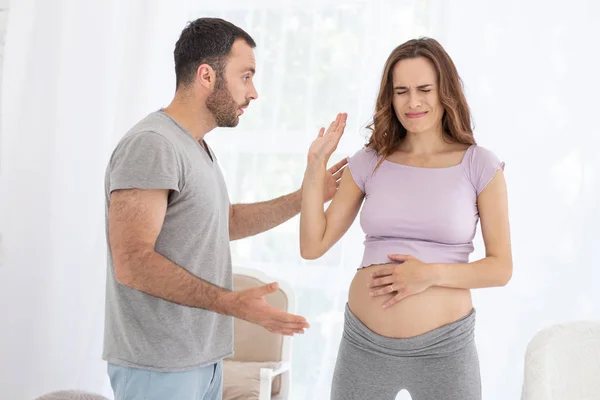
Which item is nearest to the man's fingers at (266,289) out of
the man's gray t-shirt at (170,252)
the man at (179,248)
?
the man at (179,248)

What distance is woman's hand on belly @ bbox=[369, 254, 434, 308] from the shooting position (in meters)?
1.54

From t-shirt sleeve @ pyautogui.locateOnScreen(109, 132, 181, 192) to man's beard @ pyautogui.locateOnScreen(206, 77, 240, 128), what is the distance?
0.22m

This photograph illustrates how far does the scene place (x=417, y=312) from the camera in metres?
1.58

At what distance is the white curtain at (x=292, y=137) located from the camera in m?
2.60

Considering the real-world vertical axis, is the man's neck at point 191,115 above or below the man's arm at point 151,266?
above

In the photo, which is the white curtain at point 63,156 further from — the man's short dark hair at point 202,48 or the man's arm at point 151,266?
the man's arm at point 151,266

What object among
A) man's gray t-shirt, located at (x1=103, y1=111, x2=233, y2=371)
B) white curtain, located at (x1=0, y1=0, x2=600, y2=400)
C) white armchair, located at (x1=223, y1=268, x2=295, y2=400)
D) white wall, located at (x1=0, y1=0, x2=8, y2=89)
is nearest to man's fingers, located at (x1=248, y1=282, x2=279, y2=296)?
man's gray t-shirt, located at (x1=103, y1=111, x2=233, y2=371)

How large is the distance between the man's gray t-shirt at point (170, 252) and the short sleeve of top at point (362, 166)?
368 millimetres

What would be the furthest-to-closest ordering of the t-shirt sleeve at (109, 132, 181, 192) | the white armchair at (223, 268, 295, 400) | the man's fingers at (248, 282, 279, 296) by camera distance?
the white armchair at (223, 268, 295, 400), the t-shirt sleeve at (109, 132, 181, 192), the man's fingers at (248, 282, 279, 296)

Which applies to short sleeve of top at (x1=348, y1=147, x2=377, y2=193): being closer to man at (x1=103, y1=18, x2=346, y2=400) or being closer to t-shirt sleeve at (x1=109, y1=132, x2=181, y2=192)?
man at (x1=103, y1=18, x2=346, y2=400)

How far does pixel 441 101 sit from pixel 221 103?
53 cm

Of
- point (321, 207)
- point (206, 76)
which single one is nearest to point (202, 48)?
point (206, 76)

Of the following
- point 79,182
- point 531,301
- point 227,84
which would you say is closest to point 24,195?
point 79,182

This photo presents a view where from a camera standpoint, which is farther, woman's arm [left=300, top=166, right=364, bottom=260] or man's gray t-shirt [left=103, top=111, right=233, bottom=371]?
woman's arm [left=300, top=166, right=364, bottom=260]
